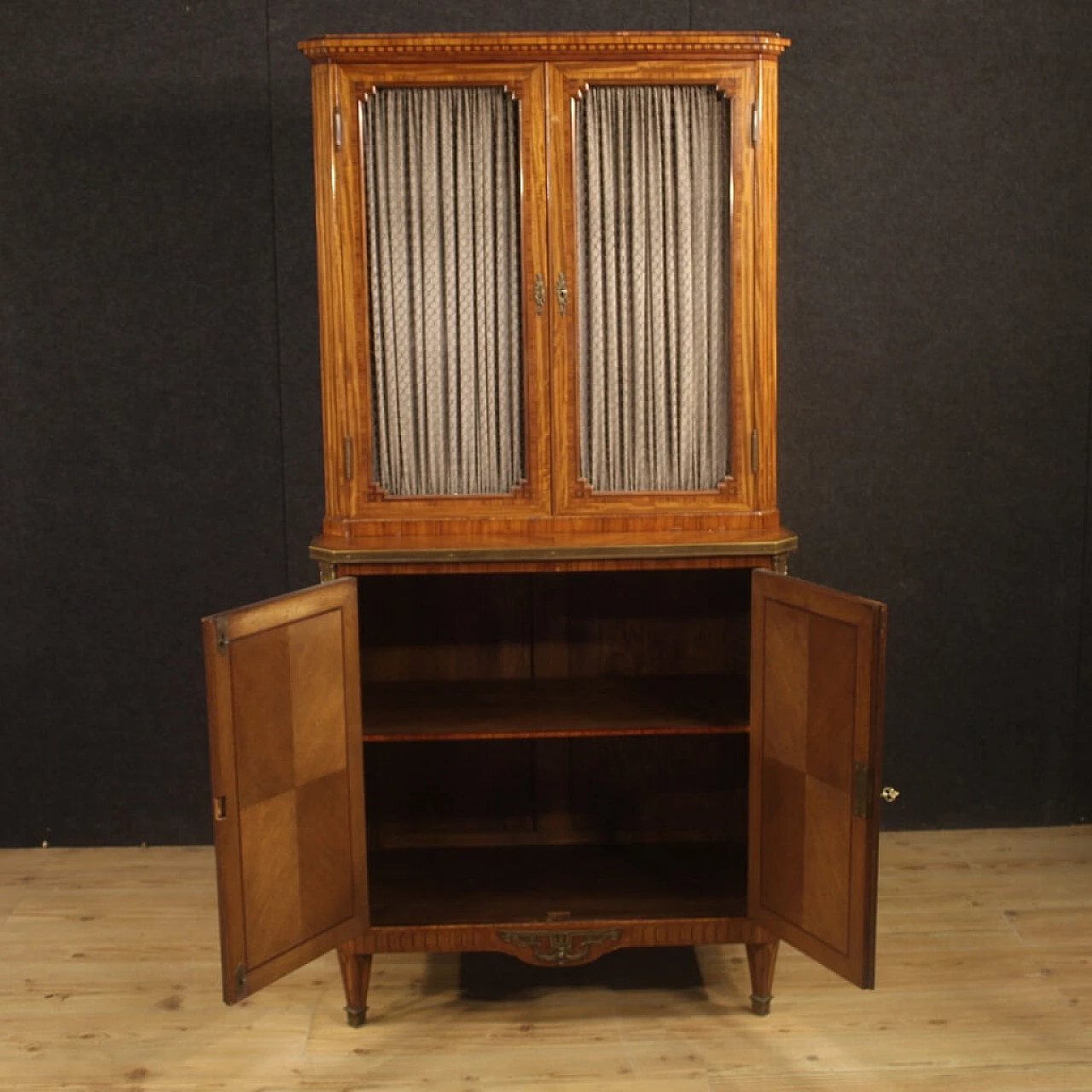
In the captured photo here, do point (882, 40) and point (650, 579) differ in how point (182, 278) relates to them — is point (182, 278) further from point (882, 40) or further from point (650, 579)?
point (882, 40)

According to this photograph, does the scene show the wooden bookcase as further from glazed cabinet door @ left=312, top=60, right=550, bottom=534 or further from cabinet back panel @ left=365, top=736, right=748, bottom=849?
cabinet back panel @ left=365, top=736, right=748, bottom=849

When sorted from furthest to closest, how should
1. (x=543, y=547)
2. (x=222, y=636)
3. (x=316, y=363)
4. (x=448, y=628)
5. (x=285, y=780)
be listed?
(x=316, y=363), (x=448, y=628), (x=543, y=547), (x=285, y=780), (x=222, y=636)

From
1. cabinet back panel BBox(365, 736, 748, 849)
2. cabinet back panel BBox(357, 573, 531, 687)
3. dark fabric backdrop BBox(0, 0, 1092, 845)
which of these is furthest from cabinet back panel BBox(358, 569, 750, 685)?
dark fabric backdrop BBox(0, 0, 1092, 845)

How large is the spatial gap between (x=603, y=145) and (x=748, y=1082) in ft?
6.42

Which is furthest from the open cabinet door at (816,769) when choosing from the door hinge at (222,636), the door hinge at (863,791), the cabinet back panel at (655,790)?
the door hinge at (222,636)

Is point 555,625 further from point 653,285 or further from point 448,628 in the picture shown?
point 653,285

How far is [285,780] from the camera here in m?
2.56

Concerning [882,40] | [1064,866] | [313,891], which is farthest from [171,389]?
[1064,866]

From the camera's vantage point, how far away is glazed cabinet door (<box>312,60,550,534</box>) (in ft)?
9.21

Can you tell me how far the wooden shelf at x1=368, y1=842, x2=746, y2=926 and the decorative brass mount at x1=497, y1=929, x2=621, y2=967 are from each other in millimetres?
29

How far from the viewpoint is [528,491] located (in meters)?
2.89

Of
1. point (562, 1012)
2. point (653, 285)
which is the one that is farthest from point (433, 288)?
point (562, 1012)

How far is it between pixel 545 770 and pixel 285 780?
2.97ft

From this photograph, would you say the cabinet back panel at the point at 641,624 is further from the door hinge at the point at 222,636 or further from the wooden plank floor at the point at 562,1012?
the door hinge at the point at 222,636
